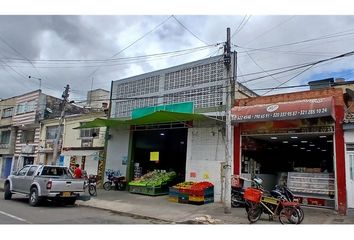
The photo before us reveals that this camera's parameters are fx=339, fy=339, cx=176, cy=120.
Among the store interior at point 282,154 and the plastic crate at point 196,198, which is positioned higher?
the store interior at point 282,154

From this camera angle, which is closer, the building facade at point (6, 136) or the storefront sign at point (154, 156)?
the storefront sign at point (154, 156)

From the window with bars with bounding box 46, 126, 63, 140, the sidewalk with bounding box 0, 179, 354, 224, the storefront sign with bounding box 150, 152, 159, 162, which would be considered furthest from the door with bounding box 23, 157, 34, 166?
the sidewalk with bounding box 0, 179, 354, 224

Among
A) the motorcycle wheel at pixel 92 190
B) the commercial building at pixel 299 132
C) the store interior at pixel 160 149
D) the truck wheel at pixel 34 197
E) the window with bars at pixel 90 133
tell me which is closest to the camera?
the commercial building at pixel 299 132

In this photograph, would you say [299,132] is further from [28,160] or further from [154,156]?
[28,160]

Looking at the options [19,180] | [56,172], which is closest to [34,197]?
[56,172]

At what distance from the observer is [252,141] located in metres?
17.9

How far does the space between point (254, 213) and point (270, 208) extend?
0.66m

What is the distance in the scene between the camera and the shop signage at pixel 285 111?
43.3ft

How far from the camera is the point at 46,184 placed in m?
14.0

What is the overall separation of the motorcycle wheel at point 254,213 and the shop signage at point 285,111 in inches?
172

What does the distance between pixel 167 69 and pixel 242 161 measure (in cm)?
766

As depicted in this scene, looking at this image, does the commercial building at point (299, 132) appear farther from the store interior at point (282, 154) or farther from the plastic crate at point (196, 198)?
the plastic crate at point (196, 198)

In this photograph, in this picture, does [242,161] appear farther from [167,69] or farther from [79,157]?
[79,157]

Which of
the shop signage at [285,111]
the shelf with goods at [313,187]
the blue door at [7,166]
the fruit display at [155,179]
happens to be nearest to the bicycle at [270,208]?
the shop signage at [285,111]
